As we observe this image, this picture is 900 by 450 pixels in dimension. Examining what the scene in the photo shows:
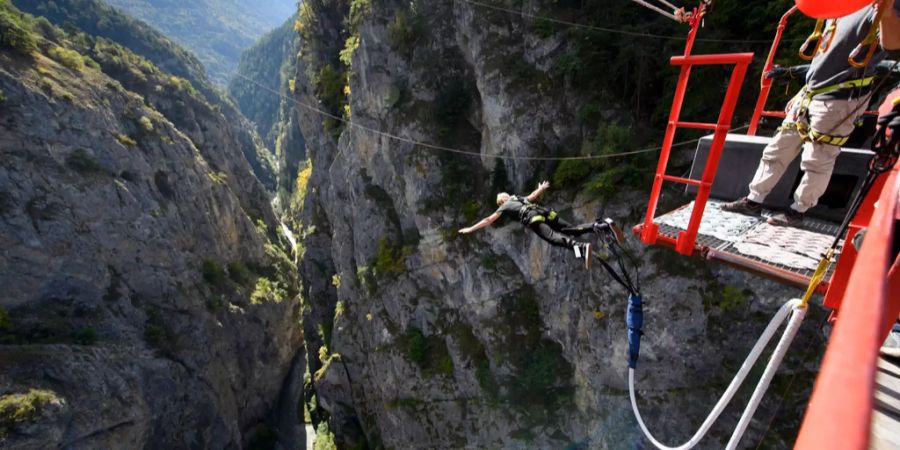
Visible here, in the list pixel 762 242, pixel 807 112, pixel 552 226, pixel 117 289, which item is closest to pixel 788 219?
pixel 762 242

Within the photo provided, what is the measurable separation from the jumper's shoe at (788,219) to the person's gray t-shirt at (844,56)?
72.7 inches

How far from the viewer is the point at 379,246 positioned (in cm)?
1922

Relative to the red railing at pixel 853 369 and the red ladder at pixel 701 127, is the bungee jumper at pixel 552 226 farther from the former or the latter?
the red railing at pixel 853 369

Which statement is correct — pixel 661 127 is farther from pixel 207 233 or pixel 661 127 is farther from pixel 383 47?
pixel 207 233

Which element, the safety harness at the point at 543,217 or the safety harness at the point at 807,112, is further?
the safety harness at the point at 543,217

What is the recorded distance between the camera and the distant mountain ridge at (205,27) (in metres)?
145

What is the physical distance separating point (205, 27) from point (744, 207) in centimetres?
21491

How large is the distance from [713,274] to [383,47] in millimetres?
16190

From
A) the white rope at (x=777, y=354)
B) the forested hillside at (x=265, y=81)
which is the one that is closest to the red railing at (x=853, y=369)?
the white rope at (x=777, y=354)

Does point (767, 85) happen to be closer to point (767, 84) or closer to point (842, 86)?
point (767, 84)

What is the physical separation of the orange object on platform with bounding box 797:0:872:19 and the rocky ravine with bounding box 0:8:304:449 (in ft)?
92.3

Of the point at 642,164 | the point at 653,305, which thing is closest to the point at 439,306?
the point at 653,305

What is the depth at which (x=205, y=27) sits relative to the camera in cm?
16700

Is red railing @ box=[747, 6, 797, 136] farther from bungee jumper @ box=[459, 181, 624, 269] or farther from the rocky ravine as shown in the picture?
the rocky ravine
